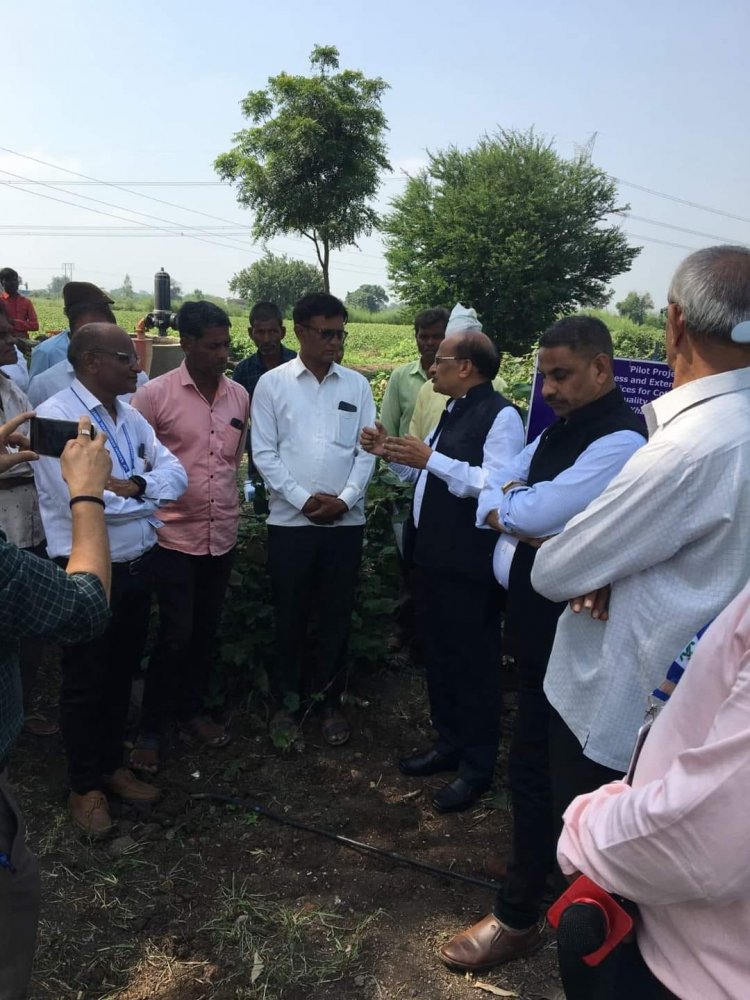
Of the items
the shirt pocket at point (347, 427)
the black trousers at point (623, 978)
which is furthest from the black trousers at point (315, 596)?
the black trousers at point (623, 978)

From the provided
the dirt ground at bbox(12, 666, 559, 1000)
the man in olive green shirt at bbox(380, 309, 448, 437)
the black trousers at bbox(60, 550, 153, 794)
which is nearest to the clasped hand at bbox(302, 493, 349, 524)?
the black trousers at bbox(60, 550, 153, 794)

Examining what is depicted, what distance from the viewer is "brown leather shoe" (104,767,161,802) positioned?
3441 millimetres

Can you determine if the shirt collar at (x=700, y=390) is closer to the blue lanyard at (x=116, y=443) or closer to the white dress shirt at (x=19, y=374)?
the blue lanyard at (x=116, y=443)

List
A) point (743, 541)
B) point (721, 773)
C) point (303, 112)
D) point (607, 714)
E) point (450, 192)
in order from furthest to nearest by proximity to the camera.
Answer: point (450, 192), point (303, 112), point (607, 714), point (743, 541), point (721, 773)

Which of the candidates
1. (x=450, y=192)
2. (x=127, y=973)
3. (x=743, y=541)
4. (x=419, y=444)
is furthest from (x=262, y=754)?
(x=450, y=192)

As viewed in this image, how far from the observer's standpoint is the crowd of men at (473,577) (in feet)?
4.00

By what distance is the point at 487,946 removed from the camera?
2510 mm

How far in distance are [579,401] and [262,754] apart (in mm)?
2519

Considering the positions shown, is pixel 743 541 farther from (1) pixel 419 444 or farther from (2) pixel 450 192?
(2) pixel 450 192

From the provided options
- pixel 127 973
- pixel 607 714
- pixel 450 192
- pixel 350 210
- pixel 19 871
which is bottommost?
pixel 127 973

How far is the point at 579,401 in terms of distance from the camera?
7.92 feet

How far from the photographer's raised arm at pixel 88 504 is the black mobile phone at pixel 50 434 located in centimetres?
78

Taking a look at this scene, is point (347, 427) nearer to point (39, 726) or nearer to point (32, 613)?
point (39, 726)

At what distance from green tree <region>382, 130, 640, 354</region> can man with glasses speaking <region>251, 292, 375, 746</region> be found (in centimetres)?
3053
